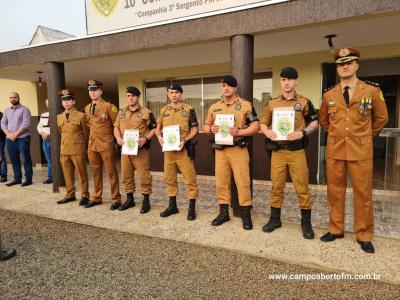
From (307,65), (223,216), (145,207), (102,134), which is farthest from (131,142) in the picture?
(307,65)

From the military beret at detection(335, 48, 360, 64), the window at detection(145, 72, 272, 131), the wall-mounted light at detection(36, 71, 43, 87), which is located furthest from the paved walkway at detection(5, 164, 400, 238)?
the wall-mounted light at detection(36, 71, 43, 87)

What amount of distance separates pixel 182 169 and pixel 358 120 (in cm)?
213

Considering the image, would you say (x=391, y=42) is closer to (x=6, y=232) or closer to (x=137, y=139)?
(x=137, y=139)

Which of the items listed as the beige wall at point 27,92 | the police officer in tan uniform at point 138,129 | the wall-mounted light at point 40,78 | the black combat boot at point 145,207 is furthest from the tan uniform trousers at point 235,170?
the beige wall at point 27,92

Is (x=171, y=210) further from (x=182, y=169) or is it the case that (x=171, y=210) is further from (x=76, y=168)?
(x=76, y=168)

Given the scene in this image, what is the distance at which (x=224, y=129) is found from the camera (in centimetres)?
354

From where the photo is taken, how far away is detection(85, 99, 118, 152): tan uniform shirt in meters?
4.38

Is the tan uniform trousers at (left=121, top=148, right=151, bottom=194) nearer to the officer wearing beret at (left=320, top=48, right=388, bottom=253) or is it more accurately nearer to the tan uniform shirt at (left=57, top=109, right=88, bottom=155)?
the tan uniform shirt at (left=57, top=109, right=88, bottom=155)

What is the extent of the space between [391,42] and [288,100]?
297 cm

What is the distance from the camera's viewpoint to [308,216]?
336cm

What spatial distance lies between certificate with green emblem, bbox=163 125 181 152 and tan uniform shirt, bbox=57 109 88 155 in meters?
1.57

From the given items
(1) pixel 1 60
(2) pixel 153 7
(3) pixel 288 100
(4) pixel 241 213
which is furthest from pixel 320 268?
(1) pixel 1 60

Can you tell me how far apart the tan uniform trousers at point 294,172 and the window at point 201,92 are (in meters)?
3.09

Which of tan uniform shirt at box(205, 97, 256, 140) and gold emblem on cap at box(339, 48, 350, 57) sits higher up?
gold emblem on cap at box(339, 48, 350, 57)
